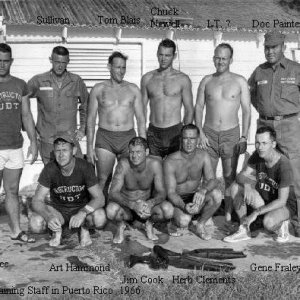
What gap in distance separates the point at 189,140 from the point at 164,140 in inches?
23.6

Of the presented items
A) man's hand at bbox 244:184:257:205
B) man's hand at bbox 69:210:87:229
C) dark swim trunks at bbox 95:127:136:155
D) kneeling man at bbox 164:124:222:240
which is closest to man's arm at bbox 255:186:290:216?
man's hand at bbox 244:184:257:205

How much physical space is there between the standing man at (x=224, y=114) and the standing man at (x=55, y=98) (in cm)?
156

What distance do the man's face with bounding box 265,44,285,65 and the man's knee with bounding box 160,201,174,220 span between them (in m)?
2.15

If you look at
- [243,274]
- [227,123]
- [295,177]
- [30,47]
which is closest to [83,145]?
[30,47]

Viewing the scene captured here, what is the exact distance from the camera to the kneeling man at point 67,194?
6.11 meters

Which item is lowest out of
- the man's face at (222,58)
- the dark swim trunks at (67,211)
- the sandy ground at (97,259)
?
the sandy ground at (97,259)

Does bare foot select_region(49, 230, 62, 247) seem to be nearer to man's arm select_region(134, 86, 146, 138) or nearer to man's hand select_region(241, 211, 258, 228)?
man's arm select_region(134, 86, 146, 138)

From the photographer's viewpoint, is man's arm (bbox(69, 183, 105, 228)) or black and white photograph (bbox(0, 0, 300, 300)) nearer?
black and white photograph (bbox(0, 0, 300, 300))

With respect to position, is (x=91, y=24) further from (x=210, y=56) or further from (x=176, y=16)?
(x=210, y=56)

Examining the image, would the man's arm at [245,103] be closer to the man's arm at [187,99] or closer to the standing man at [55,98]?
the man's arm at [187,99]

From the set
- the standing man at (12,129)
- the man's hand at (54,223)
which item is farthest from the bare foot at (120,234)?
the standing man at (12,129)

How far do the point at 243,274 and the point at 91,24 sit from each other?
17.2 ft

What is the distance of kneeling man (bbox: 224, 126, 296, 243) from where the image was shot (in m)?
6.34

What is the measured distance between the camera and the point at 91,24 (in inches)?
360
